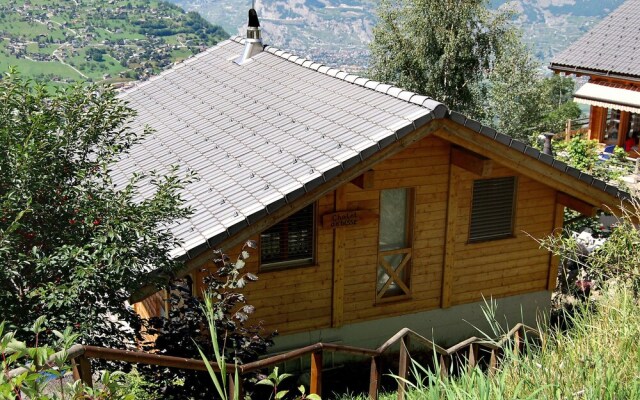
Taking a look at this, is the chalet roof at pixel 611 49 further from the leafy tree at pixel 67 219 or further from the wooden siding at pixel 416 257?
the leafy tree at pixel 67 219

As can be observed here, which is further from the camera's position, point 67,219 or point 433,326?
point 433,326

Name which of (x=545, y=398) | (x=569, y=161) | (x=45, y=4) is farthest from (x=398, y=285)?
(x=45, y=4)

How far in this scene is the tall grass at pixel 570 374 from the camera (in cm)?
446

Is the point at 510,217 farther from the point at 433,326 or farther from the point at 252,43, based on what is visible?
the point at 252,43

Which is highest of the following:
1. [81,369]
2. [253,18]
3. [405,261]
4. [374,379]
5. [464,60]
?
[253,18]

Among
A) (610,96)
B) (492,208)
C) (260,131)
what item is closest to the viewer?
(260,131)

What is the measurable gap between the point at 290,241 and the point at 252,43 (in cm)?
664

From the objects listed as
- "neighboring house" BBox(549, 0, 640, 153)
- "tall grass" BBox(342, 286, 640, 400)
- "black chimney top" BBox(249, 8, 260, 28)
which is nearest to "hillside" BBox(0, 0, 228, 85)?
"neighboring house" BBox(549, 0, 640, 153)

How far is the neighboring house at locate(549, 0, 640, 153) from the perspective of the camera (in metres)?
27.2

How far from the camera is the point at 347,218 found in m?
11.2

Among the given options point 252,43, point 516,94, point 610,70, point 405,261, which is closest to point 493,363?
point 405,261

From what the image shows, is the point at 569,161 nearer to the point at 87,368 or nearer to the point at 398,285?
the point at 398,285

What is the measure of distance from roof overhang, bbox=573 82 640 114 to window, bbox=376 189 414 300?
54.4 feet

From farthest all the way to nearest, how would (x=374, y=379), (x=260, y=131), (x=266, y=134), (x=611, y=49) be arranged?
(x=611, y=49) → (x=260, y=131) → (x=266, y=134) → (x=374, y=379)
